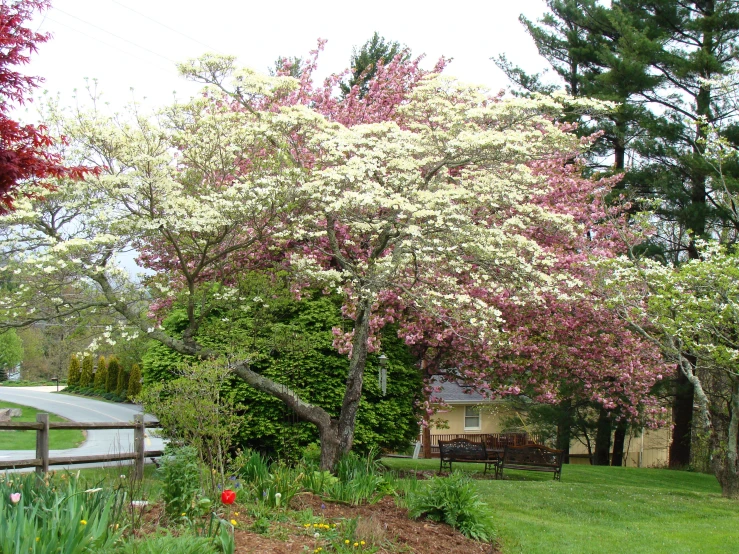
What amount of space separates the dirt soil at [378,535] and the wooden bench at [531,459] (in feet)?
25.3

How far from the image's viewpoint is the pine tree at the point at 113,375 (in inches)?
1499

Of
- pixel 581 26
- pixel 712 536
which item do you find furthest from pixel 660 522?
pixel 581 26

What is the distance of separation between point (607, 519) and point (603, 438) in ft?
45.2

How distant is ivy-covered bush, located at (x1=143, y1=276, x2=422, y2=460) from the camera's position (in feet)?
33.7

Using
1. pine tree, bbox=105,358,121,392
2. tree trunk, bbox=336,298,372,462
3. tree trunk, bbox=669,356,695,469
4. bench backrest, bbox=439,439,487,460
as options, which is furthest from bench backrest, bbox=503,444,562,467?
pine tree, bbox=105,358,121,392

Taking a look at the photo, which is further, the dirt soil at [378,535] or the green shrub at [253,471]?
the green shrub at [253,471]

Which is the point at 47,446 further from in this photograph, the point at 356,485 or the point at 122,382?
the point at 122,382

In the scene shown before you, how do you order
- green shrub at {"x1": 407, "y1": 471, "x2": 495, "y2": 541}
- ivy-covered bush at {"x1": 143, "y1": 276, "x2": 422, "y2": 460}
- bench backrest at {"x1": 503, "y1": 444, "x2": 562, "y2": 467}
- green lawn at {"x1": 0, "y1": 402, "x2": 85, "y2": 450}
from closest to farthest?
green shrub at {"x1": 407, "y1": 471, "x2": 495, "y2": 541} → ivy-covered bush at {"x1": 143, "y1": 276, "x2": 422, "y2": 460} → bench backrest at {"x1": 503, "y1": 444, "x2": 562, "y2": 467} → green lawn at {"x1": 0, "y1": 402, "x2": 85, "y2": 450}

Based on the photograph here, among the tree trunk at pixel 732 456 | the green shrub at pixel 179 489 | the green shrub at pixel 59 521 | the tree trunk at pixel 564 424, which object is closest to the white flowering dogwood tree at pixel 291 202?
the green shrub at pixel 179 489

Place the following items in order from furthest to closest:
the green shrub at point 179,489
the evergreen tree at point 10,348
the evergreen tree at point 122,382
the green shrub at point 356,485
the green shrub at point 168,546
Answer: the evergreen tree at point 10,348, the evergreen tree at point 122,382, the green shrub at point 356,485, the green shrub at point 179,489, the green shrub at point 168,546

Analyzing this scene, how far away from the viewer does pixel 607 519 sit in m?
9.15

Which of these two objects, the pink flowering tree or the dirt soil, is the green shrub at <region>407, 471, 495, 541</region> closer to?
the dirt soil

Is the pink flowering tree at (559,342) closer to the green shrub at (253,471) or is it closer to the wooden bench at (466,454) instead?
the wooden bench at (466,454)

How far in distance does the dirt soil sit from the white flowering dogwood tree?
2.08 meters
